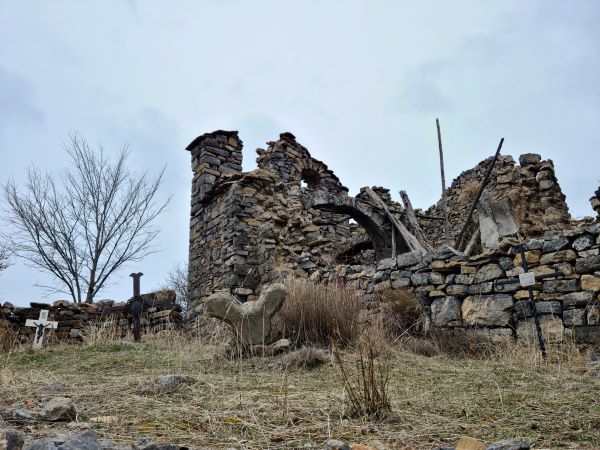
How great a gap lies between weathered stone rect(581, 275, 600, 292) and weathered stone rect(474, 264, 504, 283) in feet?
2.90

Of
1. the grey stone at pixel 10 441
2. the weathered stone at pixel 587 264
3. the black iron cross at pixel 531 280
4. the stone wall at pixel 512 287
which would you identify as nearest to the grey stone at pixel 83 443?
the grey stone at pixel 10 441

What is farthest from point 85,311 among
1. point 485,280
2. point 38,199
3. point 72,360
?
point 485,280

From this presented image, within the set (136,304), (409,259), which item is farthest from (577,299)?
(136,304)

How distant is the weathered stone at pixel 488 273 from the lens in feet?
18.7

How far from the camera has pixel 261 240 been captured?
29.3 feet

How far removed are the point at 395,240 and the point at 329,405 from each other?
9.05 metres

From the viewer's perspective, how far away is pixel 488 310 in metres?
5.61

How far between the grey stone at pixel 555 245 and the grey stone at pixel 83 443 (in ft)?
16.8

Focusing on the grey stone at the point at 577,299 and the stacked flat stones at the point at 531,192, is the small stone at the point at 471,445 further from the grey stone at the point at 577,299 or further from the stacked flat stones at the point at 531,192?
the stacked flat stones at the point at 531,192

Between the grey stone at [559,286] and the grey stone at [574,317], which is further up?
the grey stone at [559,286]

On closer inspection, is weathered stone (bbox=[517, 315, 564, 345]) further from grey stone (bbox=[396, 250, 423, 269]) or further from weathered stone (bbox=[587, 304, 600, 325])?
grey stone (bbox=[396, 250, 423, 269])

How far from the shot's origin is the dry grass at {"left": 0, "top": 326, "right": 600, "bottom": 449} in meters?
2.20

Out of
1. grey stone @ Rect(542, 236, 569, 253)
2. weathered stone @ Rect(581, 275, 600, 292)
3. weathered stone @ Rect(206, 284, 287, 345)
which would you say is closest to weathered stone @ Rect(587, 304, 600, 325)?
weathered stone @ Rect(581, 275, 600, 292)

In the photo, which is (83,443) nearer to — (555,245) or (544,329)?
(544,329)
